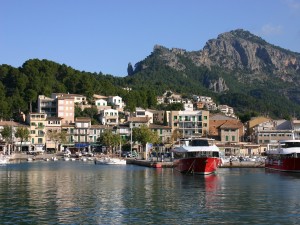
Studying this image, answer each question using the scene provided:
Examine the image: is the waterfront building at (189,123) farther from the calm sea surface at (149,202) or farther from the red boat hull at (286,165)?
the calm sea surface at (149,202)

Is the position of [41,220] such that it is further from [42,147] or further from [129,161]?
[42,147]

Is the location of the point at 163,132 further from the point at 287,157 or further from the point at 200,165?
the point at 200,165

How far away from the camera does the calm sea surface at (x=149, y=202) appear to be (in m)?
36.9

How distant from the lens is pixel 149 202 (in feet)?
146

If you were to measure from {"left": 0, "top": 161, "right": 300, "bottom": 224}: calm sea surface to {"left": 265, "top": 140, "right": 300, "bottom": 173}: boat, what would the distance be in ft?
58.4

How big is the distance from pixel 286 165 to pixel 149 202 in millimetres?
44243

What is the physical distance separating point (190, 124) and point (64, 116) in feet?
104

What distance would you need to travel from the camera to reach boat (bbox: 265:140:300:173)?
8169cm

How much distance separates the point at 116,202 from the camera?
4450 cm

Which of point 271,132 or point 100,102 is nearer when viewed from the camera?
point 271,132

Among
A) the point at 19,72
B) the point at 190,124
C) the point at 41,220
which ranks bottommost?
the point at 41,220

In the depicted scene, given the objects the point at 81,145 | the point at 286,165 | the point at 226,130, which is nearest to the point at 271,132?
the point at 226,130

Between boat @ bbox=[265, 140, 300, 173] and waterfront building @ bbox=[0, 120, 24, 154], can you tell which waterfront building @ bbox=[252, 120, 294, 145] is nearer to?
boat @ bbox=[265, 140, 300, 173]

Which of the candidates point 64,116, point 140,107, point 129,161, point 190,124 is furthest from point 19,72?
point 129,161
